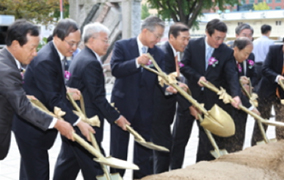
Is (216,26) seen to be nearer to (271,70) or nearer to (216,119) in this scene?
(216,119)

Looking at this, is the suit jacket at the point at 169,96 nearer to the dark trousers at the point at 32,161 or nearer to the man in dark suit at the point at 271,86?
the man in dark suit at the point at 271,86

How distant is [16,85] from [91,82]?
1.06 m

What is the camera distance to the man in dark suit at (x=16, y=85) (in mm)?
3074

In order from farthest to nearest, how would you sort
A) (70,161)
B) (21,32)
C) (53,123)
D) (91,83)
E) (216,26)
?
1. (216,26)
2. (70,161)
3. (91,83)
4. (53,123)
5. (21,32)

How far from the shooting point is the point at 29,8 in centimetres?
2044

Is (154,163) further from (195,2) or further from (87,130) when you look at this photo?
(195,2)

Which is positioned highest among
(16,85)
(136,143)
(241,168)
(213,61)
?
(16,85)

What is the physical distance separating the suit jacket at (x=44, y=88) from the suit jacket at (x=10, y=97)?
1.43 ft

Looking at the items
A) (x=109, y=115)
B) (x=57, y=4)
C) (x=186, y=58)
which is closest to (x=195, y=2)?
(x=57, y=4)

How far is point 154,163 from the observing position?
513cm

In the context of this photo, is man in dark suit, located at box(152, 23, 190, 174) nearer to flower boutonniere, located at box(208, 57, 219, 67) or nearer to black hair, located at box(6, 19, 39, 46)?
flower boutonniere, located at box(208, 57, 219, 67)

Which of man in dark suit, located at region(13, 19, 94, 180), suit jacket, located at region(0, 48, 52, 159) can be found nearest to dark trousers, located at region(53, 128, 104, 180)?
man in dark suit, located at region(13, 19, 94, 180)

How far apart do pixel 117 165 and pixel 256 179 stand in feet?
3.39

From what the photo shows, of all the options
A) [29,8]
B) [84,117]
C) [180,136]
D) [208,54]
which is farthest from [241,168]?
[29,8]
